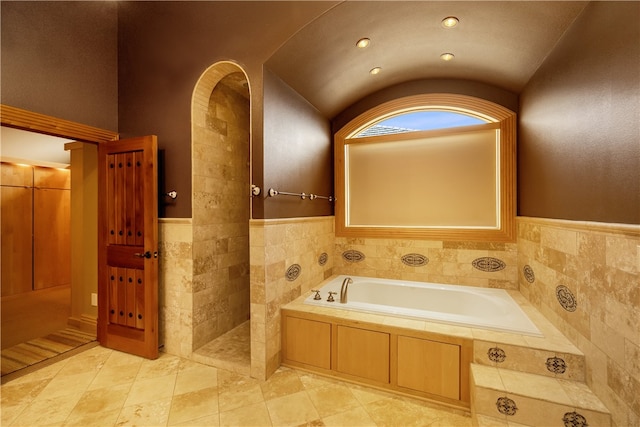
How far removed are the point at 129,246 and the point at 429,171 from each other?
308 centimetres

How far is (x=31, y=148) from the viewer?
11.8 feet

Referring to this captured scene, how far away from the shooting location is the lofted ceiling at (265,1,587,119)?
179 centimetres

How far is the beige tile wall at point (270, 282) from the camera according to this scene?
6.68 feet

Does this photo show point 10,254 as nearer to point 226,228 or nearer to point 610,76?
point 226,228

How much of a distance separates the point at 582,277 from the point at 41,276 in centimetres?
640

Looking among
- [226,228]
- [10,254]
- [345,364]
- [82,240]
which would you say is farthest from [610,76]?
[10,254]

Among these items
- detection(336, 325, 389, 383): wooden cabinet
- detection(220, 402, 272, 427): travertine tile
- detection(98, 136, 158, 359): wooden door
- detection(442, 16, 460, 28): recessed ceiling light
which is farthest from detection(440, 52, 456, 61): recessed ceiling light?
detection(220, 402, 272, 427): travertine tile

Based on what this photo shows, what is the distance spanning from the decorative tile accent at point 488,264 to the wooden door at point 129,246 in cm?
306

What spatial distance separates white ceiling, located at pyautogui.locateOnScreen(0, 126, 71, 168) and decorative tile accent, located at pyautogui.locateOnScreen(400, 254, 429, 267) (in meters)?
4.23

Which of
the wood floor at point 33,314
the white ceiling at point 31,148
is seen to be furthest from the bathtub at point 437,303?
the white ceiling at point 31,148

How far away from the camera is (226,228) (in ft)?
9.03

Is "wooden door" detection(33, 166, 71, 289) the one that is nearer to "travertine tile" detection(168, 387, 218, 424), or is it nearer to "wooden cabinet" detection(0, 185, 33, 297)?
"wooden cabinet" detection(0, 185, 33, 297)

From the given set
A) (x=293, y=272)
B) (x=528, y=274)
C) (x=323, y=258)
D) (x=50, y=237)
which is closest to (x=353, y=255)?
(x=323, y=258)

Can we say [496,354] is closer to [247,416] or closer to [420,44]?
[247,416]
